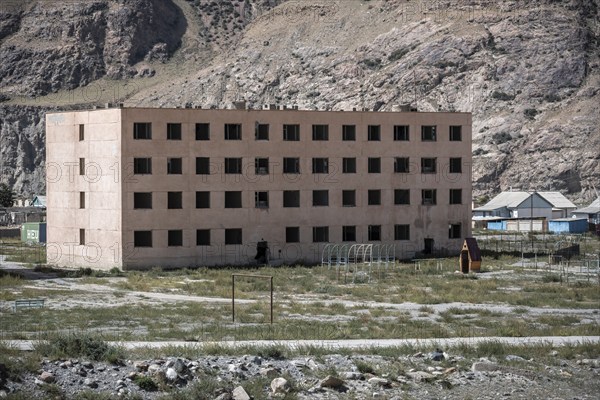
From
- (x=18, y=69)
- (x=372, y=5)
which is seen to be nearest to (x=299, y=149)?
(x=372, y=5)

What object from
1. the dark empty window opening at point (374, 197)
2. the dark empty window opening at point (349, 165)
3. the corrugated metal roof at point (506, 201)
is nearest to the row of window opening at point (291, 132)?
the dark empty window opening at point (349, 165)

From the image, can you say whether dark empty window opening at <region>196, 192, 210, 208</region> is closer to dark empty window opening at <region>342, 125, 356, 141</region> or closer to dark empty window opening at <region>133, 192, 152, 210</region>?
dark empty window opening at <region>133, 192, 152, 210</region>

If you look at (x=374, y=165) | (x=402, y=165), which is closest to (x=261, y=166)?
(x=374, y=165)

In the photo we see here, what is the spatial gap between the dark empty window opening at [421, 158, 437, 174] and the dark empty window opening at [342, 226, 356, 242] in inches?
246

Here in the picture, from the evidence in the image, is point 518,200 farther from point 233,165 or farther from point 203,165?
point 203,165

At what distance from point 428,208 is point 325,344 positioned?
143 ft

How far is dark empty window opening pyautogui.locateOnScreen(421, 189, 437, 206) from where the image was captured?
77.1 m

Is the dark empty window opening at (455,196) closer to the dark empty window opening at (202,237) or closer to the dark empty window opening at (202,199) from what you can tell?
the dark empty window opening at (202,199)

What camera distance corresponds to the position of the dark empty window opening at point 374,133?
2975 inches

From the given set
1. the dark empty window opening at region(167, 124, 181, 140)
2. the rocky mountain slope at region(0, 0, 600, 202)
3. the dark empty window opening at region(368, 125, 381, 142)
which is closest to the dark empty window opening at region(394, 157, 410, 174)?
the dark empty window opening at region(368, 125, 381, 142)

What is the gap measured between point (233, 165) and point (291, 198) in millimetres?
4169

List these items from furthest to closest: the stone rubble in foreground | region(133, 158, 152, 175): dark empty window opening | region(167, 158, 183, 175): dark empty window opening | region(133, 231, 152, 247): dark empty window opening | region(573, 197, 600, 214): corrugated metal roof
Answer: region(573, 197, 600, 214): corrugated metal roof, region(167, 158, 183, 175): dark empty window opening, region(133, 158, 152, 175): dark empty window opening, region(133, 231, 152, 247): dark empty window opening, the stone rubble in foreground

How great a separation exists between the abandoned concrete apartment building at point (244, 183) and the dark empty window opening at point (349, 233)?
3.2 inches

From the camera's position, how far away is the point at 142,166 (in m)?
68.8
